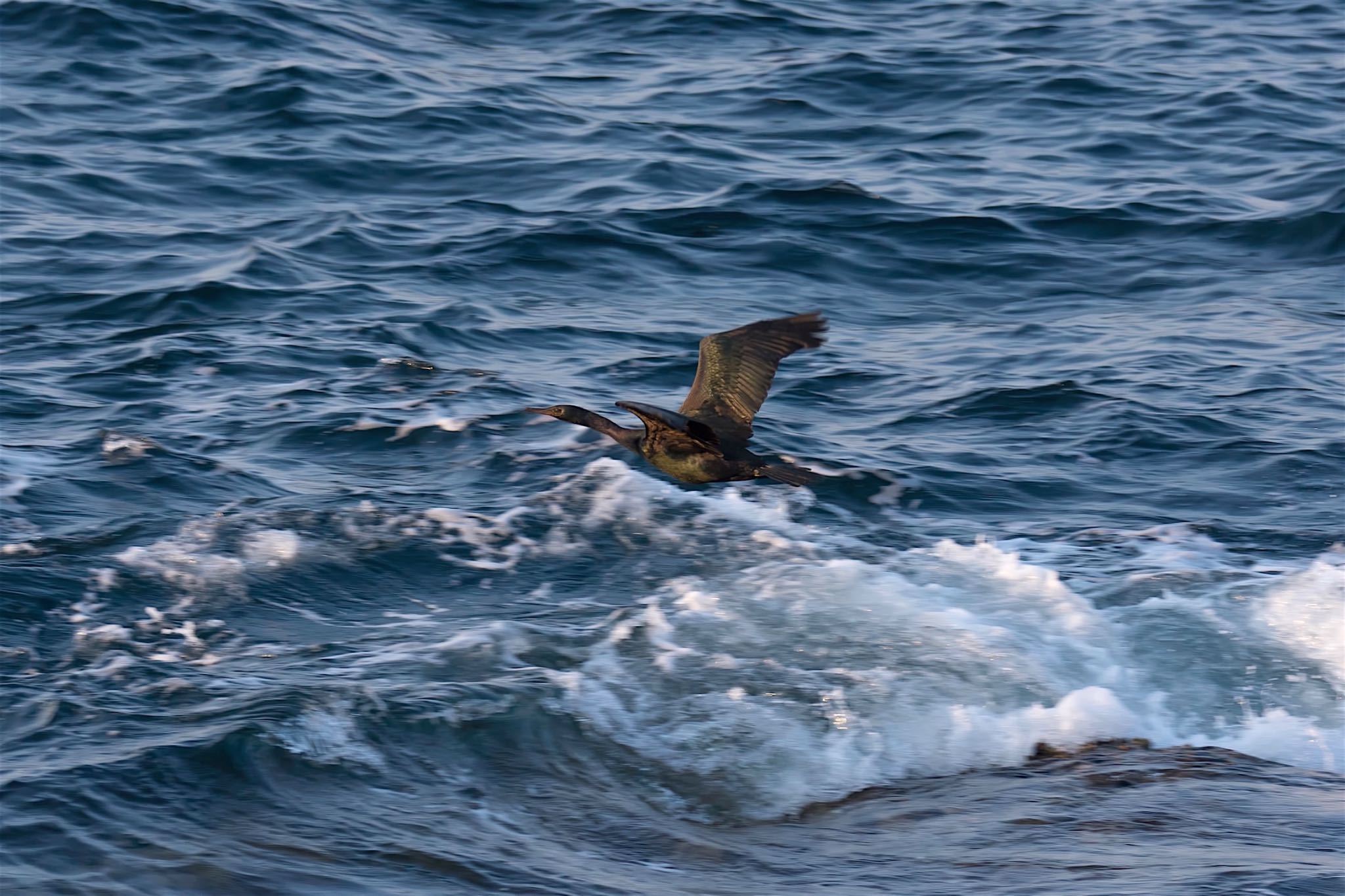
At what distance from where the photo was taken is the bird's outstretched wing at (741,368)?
5754mm

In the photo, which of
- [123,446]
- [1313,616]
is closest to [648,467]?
[123,446]

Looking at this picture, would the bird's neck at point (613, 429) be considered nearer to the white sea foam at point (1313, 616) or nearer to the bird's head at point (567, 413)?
the bird's head at point (567, 413)

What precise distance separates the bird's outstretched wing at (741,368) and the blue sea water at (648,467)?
2.97 feet

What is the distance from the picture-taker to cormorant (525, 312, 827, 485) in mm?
5711

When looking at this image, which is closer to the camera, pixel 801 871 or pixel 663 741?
pixel 801 871

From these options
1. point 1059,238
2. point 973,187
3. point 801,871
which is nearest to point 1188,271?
point 1059,238

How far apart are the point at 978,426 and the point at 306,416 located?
10.8 feet

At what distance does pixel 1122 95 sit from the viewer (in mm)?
13164

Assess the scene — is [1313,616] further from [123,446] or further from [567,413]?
[123,446]

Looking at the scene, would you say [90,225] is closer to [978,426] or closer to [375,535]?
[375,535]

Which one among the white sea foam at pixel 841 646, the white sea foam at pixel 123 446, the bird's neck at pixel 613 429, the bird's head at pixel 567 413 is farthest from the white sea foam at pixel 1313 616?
the white sea foam at pixel 123 446

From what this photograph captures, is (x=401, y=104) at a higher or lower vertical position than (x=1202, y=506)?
higher

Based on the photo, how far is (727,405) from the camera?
591 cm

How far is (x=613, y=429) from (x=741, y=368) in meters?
0.55
